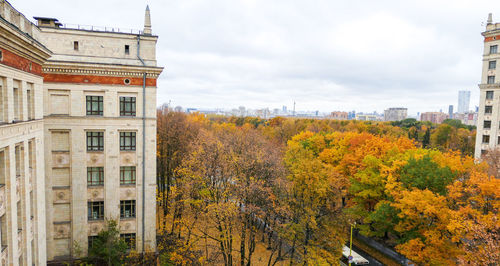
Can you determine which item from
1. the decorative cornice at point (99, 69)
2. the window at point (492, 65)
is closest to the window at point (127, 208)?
the decorative cornice at point (99, 69)

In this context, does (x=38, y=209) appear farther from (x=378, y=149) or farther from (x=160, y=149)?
(x=378, y=149)

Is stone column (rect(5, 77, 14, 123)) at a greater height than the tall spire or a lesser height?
lesser

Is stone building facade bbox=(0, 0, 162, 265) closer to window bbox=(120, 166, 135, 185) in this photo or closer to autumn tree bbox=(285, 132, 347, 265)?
window bbox=(120, 166, 135, 185)

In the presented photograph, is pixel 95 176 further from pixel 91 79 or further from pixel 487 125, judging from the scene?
pixel 487 125

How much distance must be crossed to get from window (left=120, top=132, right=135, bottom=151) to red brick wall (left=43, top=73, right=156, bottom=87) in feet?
14.5

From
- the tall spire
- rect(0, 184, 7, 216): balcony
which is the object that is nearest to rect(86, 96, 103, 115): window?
the tall spire

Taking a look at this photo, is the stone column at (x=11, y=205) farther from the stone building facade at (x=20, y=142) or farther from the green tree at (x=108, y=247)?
the green tree at (x=108, y=247)

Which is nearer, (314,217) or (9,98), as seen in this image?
(9,98)

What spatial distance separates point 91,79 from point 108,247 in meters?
13.8

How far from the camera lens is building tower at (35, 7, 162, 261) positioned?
81.8ft

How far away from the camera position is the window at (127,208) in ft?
89.2

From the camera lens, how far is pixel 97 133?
25953mm

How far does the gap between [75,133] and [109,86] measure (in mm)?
4795

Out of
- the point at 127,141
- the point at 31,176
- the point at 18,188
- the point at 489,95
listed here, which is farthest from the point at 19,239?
the point at 489,95
